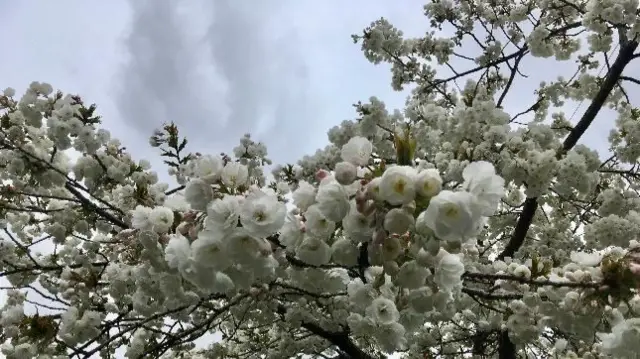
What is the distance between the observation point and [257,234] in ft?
6.12

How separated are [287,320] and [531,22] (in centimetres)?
516

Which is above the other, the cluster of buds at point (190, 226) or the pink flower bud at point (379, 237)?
the cluster of buds at point (190, 226)

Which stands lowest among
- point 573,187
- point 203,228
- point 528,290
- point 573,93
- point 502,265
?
point 203,228

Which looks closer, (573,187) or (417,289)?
(417,289)

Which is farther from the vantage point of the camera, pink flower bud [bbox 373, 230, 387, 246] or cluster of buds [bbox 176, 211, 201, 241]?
cluster of buds [bbox 176, 211, 201, 241]

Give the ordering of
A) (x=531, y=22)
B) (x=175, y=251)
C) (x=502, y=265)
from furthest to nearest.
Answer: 1. (x=531, y=22)
2. (x=502, y=265)
3. (x=175, y=251)

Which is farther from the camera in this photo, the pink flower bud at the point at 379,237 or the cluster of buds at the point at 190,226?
the cluster of buds at the point at 190,226

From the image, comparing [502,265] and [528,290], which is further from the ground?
[502,265]

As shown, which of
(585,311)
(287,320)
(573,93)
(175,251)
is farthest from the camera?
(573,93)

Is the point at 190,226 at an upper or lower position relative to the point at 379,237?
upper

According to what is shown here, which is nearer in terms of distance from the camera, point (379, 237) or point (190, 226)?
point (379, 237)

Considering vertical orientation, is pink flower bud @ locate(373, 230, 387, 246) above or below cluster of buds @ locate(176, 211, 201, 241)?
below

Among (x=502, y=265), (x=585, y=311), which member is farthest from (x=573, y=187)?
(x=585, y=311)

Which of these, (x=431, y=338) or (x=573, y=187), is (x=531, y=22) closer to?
(x=573, y=187)
